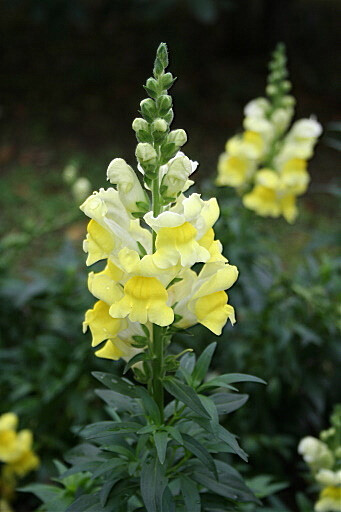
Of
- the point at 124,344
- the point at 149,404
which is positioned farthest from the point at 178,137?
the point at 149,404

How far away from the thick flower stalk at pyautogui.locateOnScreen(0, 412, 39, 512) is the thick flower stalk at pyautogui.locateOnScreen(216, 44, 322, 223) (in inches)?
62.8

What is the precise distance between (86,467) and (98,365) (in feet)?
4.33

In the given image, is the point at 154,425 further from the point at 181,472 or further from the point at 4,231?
the point at 4,231

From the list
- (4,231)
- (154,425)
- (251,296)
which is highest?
(4,231)

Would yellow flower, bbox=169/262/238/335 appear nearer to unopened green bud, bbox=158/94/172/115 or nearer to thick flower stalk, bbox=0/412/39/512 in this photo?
unopened green bud, bbox=158/94/172/115

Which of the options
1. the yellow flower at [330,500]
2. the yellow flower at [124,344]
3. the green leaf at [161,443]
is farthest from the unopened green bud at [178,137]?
the yellow flower at [330,500]

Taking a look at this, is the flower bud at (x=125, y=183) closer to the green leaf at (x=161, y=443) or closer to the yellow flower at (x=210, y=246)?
the yellow flower at (x=210, y=246)

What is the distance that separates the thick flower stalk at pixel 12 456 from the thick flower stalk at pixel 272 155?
159cm

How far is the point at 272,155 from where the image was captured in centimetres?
339

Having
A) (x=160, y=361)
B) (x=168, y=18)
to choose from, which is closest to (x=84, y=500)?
(x=160, y=361)

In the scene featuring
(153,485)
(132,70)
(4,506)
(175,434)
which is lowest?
(4,506)

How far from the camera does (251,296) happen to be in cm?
309

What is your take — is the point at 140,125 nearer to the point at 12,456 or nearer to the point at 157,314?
the point at 157,314

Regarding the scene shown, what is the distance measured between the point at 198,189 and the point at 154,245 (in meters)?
2.64
